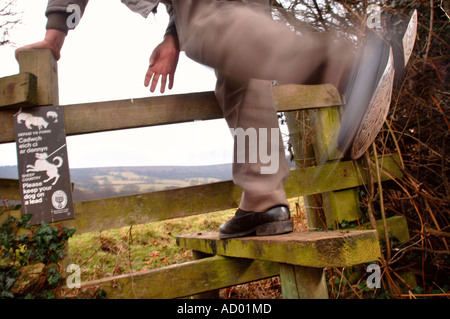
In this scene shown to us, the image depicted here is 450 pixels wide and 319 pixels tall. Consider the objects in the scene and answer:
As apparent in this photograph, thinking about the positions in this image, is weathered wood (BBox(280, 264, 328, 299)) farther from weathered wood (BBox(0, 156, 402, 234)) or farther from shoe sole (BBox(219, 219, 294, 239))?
weathered wood (BBox(0, 156, 402, 234))

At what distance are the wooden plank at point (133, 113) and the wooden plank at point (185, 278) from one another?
69cm

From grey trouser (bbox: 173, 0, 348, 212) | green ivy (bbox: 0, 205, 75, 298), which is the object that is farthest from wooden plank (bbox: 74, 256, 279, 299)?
grey trouser (bbox: 173, 0, 348, 212)

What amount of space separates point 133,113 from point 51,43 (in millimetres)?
497

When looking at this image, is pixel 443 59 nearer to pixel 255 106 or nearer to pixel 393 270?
pixel 393 270

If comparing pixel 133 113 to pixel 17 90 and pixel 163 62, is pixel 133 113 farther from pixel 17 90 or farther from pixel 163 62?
pixel 17 90

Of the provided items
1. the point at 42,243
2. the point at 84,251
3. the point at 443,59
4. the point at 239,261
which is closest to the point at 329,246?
the point at 239,261

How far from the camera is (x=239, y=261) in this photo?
5.52ft

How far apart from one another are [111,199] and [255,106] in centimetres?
81

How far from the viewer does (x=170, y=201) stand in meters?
1.72

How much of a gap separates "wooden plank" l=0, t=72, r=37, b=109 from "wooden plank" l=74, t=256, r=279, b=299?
85 cm

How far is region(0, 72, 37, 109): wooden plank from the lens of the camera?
156 centimetres

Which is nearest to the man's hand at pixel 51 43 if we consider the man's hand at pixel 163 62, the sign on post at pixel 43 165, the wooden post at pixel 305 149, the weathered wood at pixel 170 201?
the sign on post at pixel 43 165

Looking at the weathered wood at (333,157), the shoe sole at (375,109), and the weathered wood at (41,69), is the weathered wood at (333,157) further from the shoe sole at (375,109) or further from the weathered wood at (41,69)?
the weathered wood at (41,69)

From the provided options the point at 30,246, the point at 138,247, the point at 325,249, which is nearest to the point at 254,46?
the point at 325,249
